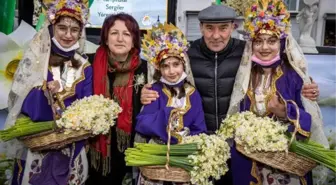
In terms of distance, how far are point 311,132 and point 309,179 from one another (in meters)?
0.34

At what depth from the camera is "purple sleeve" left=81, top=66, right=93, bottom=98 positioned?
3.15m

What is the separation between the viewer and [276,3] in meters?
3.03

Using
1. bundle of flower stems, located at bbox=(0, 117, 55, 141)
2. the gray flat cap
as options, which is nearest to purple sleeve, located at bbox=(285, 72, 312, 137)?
the gray flat cap

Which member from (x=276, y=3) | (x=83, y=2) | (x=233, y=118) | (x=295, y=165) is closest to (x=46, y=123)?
(x=83, y=2)

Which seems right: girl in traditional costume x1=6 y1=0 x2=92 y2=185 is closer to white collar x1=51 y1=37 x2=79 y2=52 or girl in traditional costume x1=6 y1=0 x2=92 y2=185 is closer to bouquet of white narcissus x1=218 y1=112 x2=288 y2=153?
white collar x1=51 y1=37 x2=79 y2=52

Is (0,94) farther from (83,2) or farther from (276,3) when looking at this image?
(276,3)

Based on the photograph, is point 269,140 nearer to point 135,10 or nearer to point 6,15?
point 135,10

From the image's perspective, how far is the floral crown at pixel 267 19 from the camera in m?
2.92

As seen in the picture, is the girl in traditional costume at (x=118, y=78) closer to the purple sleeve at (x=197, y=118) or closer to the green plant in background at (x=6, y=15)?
the purple sleeve at (x=197, y=118)

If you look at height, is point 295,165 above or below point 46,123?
below

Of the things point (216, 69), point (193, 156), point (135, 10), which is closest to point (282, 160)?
point (193, 156)

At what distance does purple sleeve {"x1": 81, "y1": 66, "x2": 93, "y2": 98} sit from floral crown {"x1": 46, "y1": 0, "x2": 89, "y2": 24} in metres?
0.37

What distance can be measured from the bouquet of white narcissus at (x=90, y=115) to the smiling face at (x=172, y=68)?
432mm

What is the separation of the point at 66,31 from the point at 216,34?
1.10 metres
